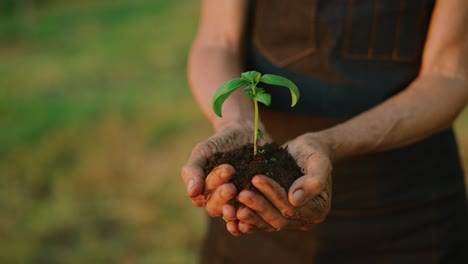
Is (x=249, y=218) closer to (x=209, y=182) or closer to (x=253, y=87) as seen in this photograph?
(x=209, y=182)

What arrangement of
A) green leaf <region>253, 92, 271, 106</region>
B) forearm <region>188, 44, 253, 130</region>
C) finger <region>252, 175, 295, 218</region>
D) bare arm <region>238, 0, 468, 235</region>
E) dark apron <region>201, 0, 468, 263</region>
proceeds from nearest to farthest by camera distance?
finger <region>252, 175, 295, 218</region>, green leaf <region>253, 92, 271, 106</region>, bare arm <region>238, 0, 468, 235</region>, forearm <region>188, 44, 253, 130</region>, dark apron <region>201, 0, 468, 263</region>

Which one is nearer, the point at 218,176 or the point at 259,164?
the point at 218,176

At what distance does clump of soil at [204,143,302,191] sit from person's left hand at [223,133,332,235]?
0.05 metres

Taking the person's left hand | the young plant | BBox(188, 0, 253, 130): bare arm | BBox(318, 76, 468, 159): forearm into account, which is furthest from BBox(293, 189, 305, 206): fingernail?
BBox(188, 0, 253, 130): bare arm

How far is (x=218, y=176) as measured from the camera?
159cm

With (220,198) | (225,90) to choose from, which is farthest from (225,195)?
(225,90)

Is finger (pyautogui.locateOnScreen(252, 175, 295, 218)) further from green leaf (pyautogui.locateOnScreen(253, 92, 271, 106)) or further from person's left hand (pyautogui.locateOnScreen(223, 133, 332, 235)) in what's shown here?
green leaf (pyautogui.locateOnScreen(253, 92, 271, 106))

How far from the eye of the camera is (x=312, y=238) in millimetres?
2348

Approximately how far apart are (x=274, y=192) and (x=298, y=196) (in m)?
0.06

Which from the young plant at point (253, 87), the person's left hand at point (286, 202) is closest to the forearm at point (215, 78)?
the young plant at point (253, 87)

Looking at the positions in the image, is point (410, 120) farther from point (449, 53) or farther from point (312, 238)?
point (312, 238)

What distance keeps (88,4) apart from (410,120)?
8378 millimetres

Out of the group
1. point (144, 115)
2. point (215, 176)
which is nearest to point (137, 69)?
point (144, 115)

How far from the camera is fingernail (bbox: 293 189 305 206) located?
1.54m
